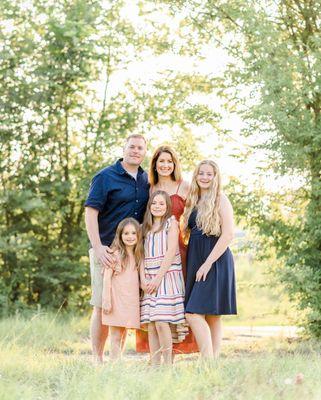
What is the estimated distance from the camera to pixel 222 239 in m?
6.35

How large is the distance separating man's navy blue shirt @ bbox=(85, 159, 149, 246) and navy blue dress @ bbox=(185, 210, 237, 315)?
452 mm

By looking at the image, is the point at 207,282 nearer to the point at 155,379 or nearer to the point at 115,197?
the point at 115,197

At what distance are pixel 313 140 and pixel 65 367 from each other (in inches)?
170

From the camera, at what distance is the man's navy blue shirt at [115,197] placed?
654 centimetres

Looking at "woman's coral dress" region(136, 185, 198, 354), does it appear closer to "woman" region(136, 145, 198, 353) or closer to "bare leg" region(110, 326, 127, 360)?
"woman" region(136, 145, 198, 353)

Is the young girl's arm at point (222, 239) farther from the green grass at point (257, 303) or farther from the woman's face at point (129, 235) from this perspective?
the green grass at point (257, 303)

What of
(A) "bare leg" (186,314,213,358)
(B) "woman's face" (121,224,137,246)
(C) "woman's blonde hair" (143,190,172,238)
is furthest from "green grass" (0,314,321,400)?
(C) "woman's blonde hair" (143,190,172,238)

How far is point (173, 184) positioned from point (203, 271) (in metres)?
0.76

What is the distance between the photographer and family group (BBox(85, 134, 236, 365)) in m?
6.33

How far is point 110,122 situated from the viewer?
11820mm

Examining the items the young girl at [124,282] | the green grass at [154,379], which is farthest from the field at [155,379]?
the young girl at [124,282]

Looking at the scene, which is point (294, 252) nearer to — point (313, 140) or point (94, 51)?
point (313, 140)

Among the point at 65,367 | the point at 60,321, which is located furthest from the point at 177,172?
the point at 60,321

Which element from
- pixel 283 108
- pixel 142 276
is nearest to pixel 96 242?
pixel 142 276
